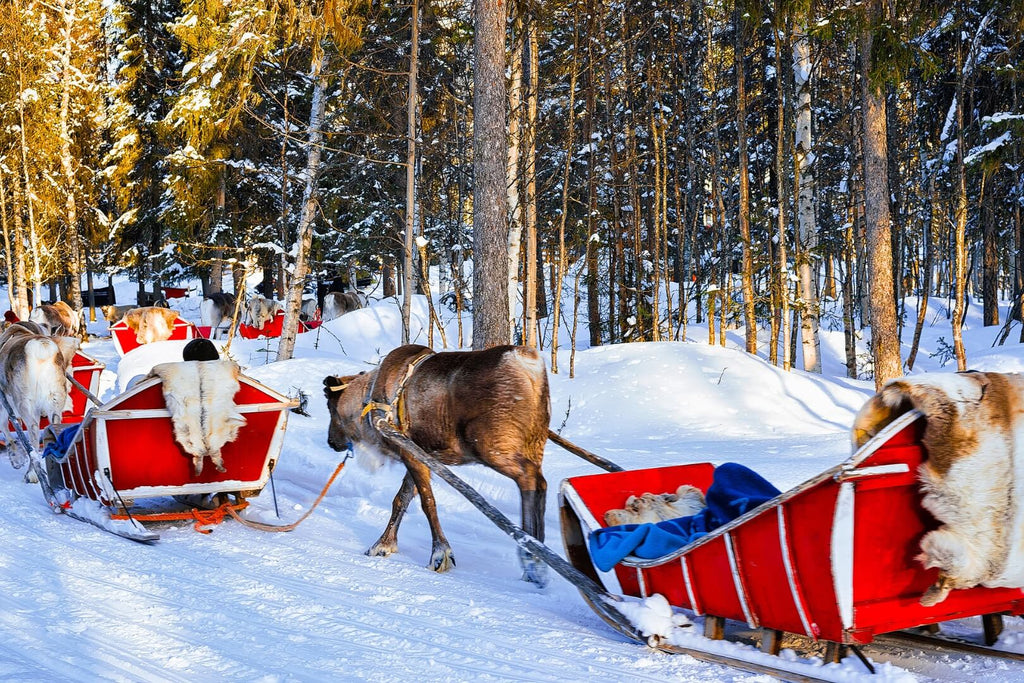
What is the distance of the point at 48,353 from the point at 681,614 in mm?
7868

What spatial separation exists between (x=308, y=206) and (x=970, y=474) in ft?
49.4

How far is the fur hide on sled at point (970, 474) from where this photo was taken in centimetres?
331

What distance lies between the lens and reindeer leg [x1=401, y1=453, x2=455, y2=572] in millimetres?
6039

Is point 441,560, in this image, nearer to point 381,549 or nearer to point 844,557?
point 381,549

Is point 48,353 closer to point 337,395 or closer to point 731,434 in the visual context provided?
point 337,395

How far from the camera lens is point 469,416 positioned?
6.15 m

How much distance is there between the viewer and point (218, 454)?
7078 millimetres

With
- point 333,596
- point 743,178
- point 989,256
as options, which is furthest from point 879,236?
point 989,256

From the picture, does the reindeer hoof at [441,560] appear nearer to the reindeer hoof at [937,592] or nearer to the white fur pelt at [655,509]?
the white fur pelt at [655,509]

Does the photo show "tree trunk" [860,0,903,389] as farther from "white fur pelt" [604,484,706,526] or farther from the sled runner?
the sled runner

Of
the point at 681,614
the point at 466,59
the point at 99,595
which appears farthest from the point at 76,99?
the point at 681,614

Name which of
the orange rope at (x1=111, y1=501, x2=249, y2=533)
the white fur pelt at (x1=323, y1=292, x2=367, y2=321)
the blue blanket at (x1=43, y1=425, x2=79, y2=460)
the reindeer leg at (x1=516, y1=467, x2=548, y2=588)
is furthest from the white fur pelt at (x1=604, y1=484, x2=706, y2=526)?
the white fur pelt at (x1=323, y1=292, x2=367, y2=321)

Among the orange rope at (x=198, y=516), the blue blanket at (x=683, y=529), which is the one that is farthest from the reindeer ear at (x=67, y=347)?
the blue blanket at (x=683, y=529)

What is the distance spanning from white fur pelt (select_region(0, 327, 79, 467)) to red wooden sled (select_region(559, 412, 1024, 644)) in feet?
26.3
